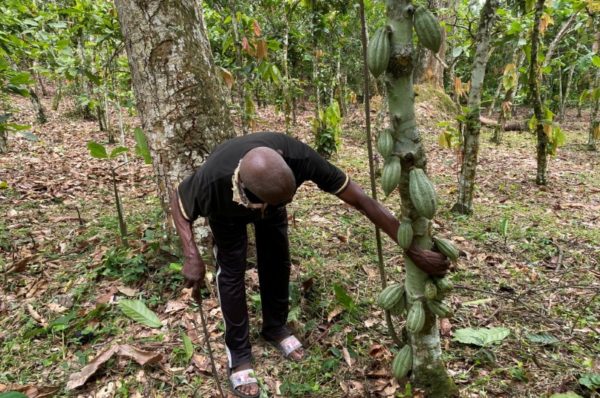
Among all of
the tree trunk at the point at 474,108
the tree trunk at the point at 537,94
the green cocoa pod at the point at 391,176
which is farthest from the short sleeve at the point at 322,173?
the tree trunk at the point at 537,94

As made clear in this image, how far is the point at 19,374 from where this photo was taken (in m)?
2.43

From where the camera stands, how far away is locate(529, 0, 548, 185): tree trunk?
4.43 meters

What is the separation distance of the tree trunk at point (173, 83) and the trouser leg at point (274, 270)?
37.5 inches

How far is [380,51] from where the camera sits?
1.44 meters

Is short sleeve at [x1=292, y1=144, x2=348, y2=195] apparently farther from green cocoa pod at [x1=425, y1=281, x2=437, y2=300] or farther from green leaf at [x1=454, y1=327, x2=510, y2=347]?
green leaf at [x1=454, y1=327, x2=510, y2=347]

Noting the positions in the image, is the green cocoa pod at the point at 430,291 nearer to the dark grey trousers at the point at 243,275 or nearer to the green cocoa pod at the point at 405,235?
the green cocoa pod at the point at 405,235

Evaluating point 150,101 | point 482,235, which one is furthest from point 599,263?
Answer: point 150,101

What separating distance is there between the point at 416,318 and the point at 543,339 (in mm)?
1242

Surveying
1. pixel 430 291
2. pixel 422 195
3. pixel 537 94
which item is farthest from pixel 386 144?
pixel 537 94

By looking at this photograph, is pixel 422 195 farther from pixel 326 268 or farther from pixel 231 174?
pixel 326 268

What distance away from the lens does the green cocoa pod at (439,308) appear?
1.69m

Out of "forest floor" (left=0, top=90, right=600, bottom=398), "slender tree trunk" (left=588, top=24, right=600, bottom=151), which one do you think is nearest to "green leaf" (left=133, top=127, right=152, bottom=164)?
"forest floor" (left=0, top=90, right=600, bottom=398)

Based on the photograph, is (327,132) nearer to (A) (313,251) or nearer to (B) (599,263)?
(A) (313,251)

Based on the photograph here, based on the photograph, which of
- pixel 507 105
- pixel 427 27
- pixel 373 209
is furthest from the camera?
pixel 507 105
